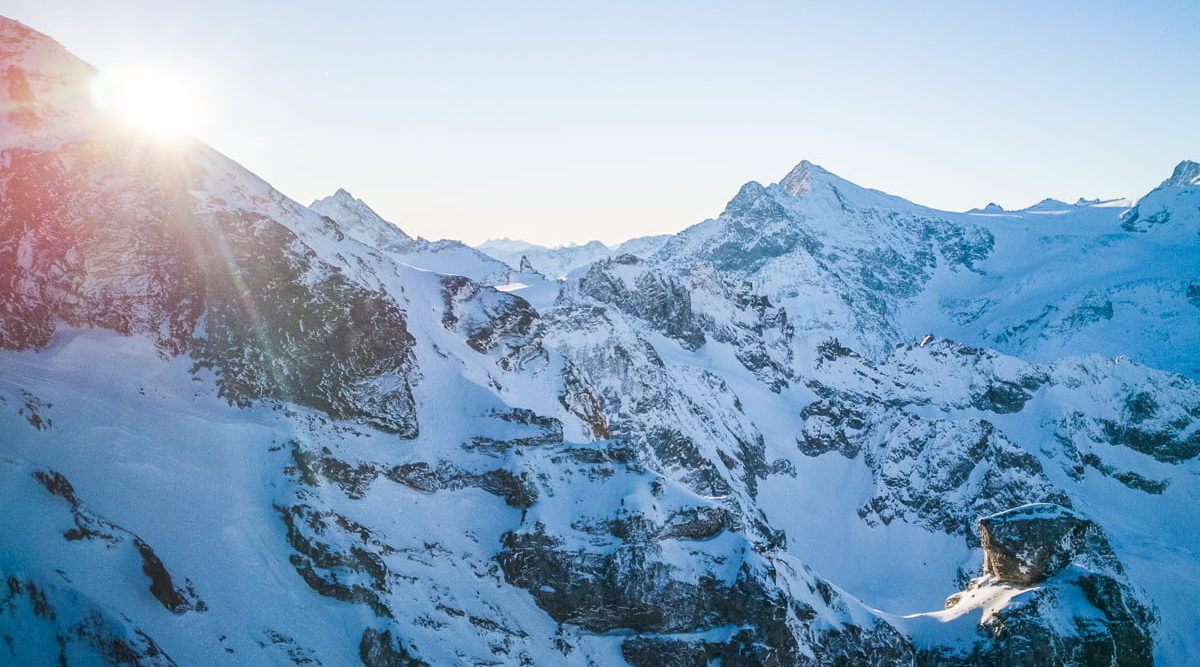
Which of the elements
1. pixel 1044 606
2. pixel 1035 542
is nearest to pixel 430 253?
pixel 1035 542

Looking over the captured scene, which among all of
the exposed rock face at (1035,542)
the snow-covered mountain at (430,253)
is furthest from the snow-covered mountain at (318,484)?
the snow-covered mountain at (430,253)

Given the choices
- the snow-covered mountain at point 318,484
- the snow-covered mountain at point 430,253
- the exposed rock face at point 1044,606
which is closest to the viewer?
the snow-covered mountain at point 318,484

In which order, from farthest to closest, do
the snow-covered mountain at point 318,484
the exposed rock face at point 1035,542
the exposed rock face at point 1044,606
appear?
the exposed rock face at point 1035,542 → the exposed rock face at point 1044,606 → the snow-covered mountain at point 318,484

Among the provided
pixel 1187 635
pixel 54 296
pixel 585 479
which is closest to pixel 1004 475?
pixel 1187 635

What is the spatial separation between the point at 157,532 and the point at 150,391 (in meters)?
10.5

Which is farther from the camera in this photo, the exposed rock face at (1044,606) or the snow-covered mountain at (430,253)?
the snow-covered mountain at (430,253)

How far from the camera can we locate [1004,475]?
11419cm

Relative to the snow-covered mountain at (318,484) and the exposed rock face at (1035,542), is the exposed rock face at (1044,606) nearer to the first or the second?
the exposed rock face at (1035,542)

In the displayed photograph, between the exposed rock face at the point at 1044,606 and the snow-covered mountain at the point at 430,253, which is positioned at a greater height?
the snow-covered mountain at the point at 430,253

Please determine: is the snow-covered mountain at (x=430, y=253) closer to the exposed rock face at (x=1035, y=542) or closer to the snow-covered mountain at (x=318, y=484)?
the snow-covered mountain at (x=318, y=484)

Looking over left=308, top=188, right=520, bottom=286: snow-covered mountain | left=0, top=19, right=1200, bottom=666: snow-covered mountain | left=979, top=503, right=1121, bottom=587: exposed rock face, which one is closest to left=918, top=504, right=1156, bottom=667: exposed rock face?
left=979, top=503, right=1121, bottom=587: exposed rock face

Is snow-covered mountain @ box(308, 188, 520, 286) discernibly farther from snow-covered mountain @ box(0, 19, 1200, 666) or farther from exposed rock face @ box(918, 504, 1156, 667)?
exposed rock face @ box(918, 504, 1156, 667)

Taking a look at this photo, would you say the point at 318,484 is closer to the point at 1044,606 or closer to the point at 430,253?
the point at 1044,606

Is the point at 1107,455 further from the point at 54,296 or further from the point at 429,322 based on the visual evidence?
the point at 54,296
